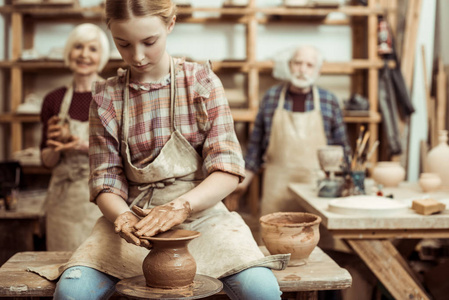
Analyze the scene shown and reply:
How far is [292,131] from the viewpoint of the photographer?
14.5 ft

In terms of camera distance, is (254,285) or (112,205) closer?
(254,285)

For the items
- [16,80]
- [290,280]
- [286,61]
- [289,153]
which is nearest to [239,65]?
[286,61]

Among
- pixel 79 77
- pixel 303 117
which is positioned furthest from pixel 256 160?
pixel 79 77

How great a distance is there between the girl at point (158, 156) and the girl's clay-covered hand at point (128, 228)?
10mm

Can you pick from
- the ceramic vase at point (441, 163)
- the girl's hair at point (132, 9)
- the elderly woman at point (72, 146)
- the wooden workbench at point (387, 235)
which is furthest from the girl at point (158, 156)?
the ceramic vase at point (441, 163)

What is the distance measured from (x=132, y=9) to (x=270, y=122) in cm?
269

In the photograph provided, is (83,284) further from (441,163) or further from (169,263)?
(441,163)

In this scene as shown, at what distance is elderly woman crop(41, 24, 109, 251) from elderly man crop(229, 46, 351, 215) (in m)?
1.18

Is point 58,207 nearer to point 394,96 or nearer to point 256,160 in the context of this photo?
point 256,160

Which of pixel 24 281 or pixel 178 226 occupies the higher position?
pixel 178 226

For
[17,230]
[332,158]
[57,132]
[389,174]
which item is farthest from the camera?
[17,230]

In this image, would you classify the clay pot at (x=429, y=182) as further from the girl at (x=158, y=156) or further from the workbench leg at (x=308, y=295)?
the girl at (x=158, y=156)

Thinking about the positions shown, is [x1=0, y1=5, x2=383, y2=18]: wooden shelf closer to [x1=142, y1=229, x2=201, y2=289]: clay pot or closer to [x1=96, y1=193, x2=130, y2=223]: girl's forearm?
[x1=96, y1=193, x2=130, y2=223]: girl's forearm

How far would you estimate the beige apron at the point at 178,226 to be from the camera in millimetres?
2014
